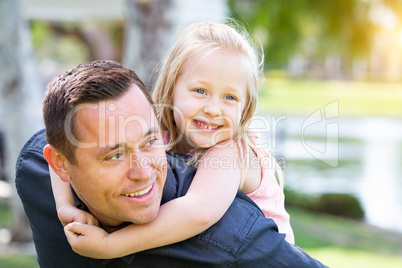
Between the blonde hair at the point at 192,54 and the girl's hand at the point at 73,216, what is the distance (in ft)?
2.22

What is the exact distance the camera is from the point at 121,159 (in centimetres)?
154

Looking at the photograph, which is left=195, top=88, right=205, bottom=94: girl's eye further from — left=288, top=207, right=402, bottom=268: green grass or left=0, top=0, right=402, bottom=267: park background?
left=288, top=207, right=402, bottom=268: green grass

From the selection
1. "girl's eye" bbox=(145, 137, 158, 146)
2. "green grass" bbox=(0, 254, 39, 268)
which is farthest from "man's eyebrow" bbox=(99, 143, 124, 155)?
"green grass" bbox=(0, 254, 39, 268)

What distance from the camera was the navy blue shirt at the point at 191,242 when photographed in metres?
1.57

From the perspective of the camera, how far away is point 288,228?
2.26 metres

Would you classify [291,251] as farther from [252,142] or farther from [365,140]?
[365,140]

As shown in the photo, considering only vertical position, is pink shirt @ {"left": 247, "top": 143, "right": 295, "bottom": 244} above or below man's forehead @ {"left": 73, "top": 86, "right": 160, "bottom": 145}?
below

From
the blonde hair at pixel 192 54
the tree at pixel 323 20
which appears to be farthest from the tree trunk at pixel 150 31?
the tree at pixel 323 20

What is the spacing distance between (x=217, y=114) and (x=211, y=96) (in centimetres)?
8

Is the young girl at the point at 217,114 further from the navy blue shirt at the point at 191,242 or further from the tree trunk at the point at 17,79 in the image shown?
the tree trunk at the point at 17,79

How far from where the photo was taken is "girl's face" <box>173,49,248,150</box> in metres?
2.22

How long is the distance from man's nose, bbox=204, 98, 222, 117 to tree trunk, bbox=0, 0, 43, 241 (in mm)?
4265

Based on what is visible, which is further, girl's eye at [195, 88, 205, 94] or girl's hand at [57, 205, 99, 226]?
girl's eye at [195, 88, 205, 94]

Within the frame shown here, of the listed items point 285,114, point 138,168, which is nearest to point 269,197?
point 138,168
